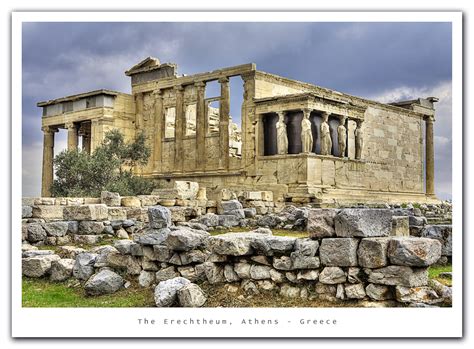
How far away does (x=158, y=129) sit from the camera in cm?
2975

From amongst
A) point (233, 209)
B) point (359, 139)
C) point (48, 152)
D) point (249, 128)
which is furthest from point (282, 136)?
point (48, 152)

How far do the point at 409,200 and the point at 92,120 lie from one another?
15147mm

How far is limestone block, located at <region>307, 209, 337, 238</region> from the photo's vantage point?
304 inches

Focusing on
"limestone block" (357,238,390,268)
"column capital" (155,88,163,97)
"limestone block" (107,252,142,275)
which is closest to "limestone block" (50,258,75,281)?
"limestone block" (107,252,142,275)

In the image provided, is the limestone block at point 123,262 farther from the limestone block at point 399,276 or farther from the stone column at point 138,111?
the stone column at point 138,111

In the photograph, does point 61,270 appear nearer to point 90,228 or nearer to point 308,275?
point 308,275

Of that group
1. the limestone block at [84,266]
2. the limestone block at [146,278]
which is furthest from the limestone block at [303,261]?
the limestone block at [84,266]

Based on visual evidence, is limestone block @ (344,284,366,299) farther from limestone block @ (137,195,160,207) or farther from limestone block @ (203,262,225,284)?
limestone block @ (137,195,160,207)

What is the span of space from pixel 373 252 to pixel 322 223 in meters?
0.75

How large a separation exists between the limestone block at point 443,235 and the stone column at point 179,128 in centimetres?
1850

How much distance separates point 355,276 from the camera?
7.44 metres
